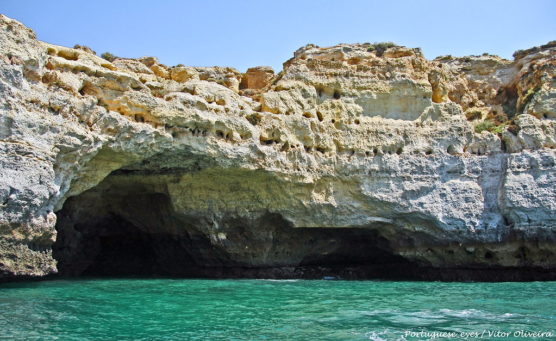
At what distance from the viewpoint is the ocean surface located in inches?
359

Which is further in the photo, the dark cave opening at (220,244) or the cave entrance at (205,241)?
the cave entrance at (205,241)

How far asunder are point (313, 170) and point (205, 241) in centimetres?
538

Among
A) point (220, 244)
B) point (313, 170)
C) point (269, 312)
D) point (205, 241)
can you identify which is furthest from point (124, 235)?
point (269, 312)

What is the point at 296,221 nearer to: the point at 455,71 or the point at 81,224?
the point at 81,224

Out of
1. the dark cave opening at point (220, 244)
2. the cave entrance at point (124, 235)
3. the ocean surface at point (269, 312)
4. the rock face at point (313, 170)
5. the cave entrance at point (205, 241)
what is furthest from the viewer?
the cave entrance at point (124, 235)

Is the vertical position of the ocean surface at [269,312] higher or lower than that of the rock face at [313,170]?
lower

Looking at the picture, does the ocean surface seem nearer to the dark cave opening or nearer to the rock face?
the rock face

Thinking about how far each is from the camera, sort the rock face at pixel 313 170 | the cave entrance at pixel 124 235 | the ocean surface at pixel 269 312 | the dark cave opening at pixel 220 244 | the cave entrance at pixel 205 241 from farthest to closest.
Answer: the cave entrance at pixel 124 235 → the cave entrance at pixel 205 241 → the dark cave opening at pixel 220 244 → the rock face at pixel 313 170 → the ocean surface at pixel 269 312

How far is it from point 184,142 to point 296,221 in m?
5.77

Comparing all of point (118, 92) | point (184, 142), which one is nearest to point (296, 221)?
point (184, 142)

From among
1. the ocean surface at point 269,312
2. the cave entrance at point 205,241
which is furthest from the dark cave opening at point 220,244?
the ocean surface at point 269,312

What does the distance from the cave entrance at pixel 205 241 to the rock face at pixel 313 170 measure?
2.8 inches

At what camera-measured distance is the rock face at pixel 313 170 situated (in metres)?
16.5

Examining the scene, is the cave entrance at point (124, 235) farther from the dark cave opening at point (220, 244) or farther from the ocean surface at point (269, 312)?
the ocean surface at point (269, 312)
